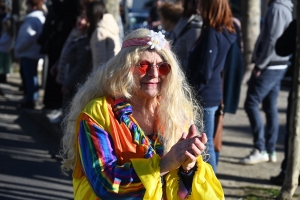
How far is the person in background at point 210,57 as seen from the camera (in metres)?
5.38

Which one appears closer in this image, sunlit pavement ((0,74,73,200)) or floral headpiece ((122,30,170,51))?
floral headpiece ((122,30,170,51))

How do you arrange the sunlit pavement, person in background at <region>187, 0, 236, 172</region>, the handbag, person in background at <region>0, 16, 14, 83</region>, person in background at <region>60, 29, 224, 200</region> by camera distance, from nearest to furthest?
person in background at <region>60, 29, 224, 200</region> → person in background at <region>187, 0, 236, 172</region> → the handbag → the sunlit pavement → person in background at <region>0, 16, 14, 83</region>

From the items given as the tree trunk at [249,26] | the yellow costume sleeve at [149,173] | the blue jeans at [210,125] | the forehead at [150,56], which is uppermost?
the forehead at [150,56]

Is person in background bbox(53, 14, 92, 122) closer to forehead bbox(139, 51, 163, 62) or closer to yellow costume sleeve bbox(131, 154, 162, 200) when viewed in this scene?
forehead bbox(139, 51, 163, 62)

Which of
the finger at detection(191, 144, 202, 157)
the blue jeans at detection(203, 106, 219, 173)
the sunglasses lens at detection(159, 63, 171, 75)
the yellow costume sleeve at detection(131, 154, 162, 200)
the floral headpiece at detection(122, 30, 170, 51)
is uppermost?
the floral headpiece at detection(122, 30, 170, 51)

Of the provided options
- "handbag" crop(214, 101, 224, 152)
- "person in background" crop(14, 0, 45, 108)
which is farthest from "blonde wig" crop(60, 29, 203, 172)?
"person in background" crop(14, 0, 45, 108)

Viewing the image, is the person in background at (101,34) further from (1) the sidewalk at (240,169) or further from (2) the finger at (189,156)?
(2) the finger at (189,156)

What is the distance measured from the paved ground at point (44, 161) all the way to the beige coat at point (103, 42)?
117cm

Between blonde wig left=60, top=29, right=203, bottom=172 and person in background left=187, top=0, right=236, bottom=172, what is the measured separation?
196 cm

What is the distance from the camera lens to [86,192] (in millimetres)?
3176

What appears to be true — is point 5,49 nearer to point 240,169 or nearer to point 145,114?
point 240,169

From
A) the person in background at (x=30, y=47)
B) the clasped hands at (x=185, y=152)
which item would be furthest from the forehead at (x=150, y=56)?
the person in background at (x=30, y=47)

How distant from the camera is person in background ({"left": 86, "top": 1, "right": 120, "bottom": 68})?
7.04 m

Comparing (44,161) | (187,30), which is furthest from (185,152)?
(44,161)
